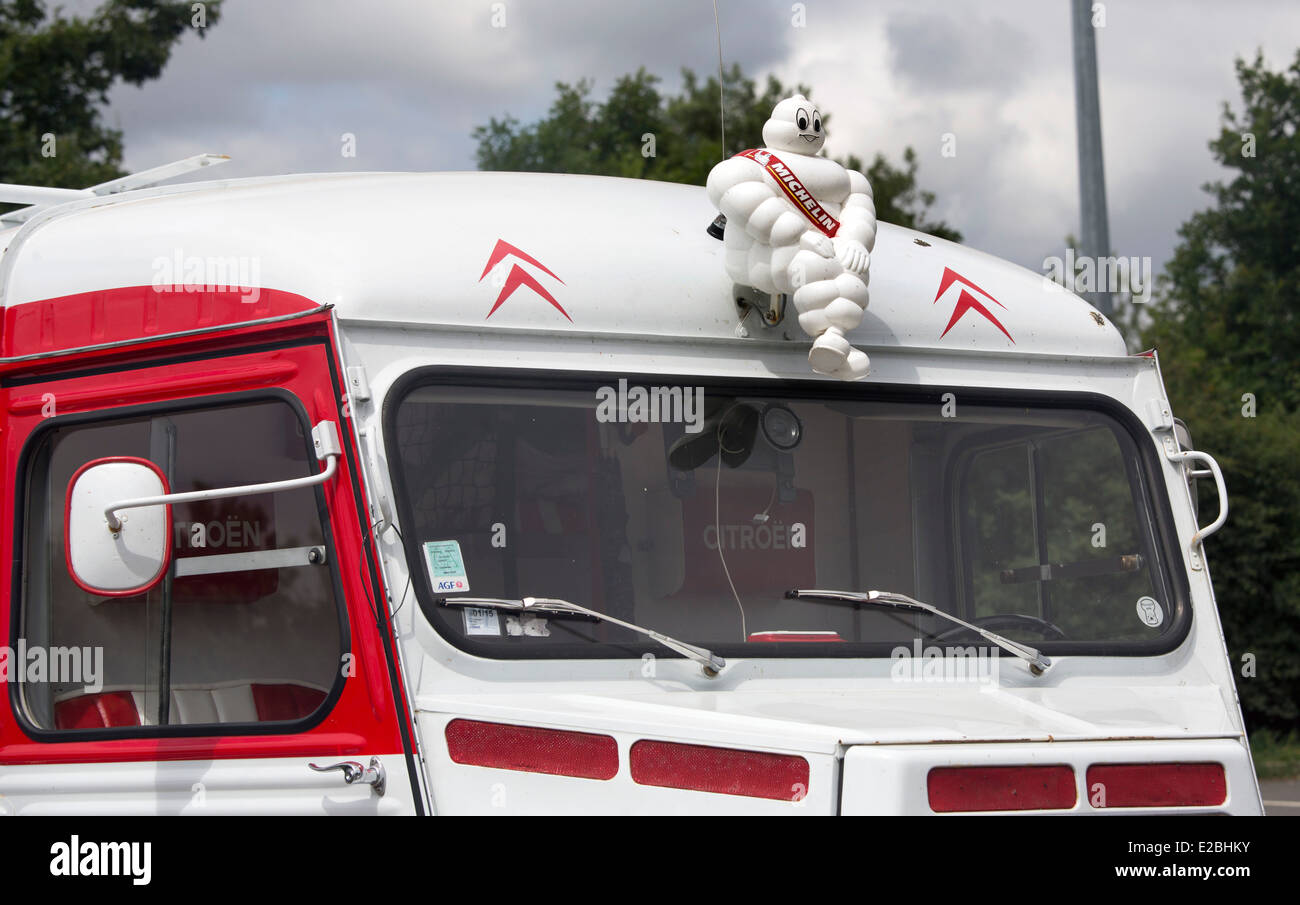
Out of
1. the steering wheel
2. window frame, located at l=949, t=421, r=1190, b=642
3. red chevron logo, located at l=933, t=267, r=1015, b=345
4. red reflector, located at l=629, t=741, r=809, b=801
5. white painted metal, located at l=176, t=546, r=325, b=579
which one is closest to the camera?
red reflector, located at l=629, t=741, r=809, b=801

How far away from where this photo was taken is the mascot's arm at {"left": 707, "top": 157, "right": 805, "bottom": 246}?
A: 148 inches

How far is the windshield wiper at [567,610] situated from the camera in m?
3.48

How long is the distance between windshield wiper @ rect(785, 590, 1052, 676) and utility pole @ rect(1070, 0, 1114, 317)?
23.4 feet

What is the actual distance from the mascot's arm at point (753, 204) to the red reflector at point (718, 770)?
1332 mm

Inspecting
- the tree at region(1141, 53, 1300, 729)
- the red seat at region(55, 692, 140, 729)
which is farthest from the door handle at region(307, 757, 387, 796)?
the tree at region(1141, 53, 1300, 729)

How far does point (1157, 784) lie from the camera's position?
316cm

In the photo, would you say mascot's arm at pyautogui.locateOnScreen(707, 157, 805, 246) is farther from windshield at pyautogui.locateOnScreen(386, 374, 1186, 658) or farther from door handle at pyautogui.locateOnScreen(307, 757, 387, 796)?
door handle at pyautogui.locateOnScreen(307, 757, 387, 796)

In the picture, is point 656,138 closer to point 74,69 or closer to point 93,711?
point 74,69

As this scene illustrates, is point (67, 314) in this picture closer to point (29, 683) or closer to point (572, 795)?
point (29, 683)

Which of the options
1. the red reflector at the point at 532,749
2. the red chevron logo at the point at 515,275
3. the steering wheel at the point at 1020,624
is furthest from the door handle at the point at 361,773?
the steering wheel at the point at 1020,624

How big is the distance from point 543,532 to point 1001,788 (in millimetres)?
1259

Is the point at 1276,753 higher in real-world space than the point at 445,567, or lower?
lower

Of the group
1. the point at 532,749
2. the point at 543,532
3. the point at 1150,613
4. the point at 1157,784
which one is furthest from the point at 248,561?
the point at 1150,613
